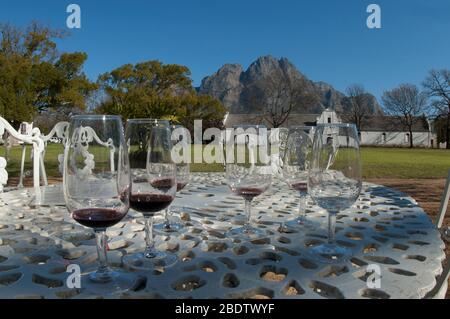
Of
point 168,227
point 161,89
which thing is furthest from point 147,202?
point 161,89

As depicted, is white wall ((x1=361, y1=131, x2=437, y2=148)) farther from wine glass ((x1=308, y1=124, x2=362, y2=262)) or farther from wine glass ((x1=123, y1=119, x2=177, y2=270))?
wine glass ((x1=123, y1=119, x2=177, y2=270))

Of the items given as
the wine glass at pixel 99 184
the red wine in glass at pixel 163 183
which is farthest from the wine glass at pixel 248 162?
the wine glass at pixel 99 184

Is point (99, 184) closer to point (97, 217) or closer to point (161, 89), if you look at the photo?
point (97, 217)

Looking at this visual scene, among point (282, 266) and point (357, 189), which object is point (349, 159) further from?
point (282, 266)

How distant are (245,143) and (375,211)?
0.95m

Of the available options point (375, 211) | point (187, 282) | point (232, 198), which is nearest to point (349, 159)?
point (187, 282)

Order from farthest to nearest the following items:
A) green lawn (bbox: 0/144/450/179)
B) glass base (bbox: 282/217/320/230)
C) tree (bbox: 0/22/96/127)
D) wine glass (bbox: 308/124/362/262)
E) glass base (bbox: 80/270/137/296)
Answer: tree (bbox: 0/22/96/127), green lawn (bbox: 0/144/450/179), glass base (bbox: 282/217/320/230), wine glass (bbox: 308/124/362/262), glass base (bbox: 80/270/137/296)

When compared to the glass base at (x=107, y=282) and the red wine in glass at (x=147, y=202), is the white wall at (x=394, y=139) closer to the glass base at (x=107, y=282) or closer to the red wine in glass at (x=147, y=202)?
the red wine in glass at (x=147, y=202)

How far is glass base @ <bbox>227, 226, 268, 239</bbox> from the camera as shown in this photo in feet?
4.89

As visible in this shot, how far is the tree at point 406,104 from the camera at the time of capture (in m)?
64.0

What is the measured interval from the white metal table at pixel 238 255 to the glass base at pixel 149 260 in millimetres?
28

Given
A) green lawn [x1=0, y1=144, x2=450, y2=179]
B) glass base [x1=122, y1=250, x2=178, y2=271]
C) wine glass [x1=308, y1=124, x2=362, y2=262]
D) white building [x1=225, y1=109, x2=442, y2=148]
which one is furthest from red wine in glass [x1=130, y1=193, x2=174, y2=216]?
white building [x1=225, y1=109, x2=442, y2=148]

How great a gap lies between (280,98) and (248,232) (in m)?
56.7
